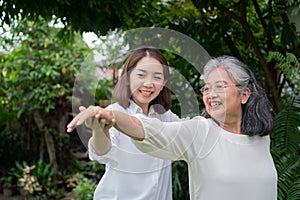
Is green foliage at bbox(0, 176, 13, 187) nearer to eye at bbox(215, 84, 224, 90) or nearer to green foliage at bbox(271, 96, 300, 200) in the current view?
green foliage at bbox(271, 96, 300, 200)

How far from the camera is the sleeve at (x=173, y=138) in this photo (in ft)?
3.46

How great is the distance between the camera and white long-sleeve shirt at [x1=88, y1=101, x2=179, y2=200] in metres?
1.16

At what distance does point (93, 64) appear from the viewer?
1064 mm

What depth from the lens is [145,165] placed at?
1237mm

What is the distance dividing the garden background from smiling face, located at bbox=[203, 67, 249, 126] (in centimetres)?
8

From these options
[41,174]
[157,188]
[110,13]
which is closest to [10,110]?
[41,174]

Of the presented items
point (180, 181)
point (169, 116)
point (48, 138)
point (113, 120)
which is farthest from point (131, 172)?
point (48, 138)

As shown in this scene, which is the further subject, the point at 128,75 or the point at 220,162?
the point at 220,162

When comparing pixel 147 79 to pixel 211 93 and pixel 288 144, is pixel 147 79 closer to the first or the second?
pixel 211 93

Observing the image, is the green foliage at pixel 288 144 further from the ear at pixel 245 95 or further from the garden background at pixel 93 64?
the ear at pixel 245 95

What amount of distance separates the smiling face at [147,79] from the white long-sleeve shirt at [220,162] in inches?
4.4

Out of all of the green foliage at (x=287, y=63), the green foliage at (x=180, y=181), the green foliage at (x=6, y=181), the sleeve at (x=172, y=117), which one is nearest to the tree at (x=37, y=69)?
the green foliage at (x=6, y=181)

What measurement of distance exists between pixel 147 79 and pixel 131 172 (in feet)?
1.20

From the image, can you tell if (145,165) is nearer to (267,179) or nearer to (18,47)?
(267,179)
